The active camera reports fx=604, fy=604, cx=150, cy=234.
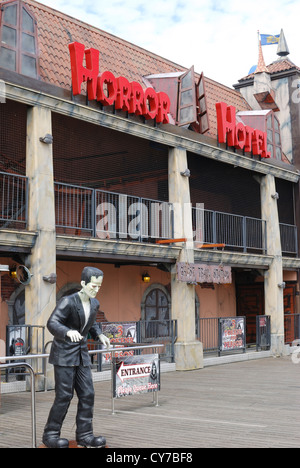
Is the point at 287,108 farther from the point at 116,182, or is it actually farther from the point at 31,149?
the point at 31,149

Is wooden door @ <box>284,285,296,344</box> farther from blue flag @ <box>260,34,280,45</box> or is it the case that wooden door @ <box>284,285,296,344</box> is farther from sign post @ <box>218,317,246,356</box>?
blue flag @ <box>260,34,280,45</box>

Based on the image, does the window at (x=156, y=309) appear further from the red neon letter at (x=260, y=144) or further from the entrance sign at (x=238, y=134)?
the red neon letter at (x=260, y=144)

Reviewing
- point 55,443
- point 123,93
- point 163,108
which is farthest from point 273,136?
point 55,443

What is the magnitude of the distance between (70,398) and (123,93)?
30.5 ft

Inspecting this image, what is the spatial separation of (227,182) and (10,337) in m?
A: 10.7

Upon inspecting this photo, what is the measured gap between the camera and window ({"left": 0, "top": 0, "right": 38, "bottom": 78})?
492 inches

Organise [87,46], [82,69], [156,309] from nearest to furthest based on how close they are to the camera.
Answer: [82,69] < [87,46] < [156,309]

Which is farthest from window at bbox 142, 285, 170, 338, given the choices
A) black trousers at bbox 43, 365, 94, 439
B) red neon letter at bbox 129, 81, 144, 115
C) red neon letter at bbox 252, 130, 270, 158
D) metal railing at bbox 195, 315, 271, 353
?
black trousers at bbox 43, 365, 94, 439

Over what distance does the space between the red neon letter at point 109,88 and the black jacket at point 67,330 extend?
7.98 meters

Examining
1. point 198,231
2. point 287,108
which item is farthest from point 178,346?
point 287,108

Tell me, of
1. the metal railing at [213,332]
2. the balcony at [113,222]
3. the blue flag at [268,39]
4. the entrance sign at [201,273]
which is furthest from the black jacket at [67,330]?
the blue flag at [268,39]

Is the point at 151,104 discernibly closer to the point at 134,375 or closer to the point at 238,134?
the point at 238,134

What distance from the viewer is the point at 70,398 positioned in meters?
6.41

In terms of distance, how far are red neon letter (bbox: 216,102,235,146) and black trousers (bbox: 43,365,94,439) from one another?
1181cm
